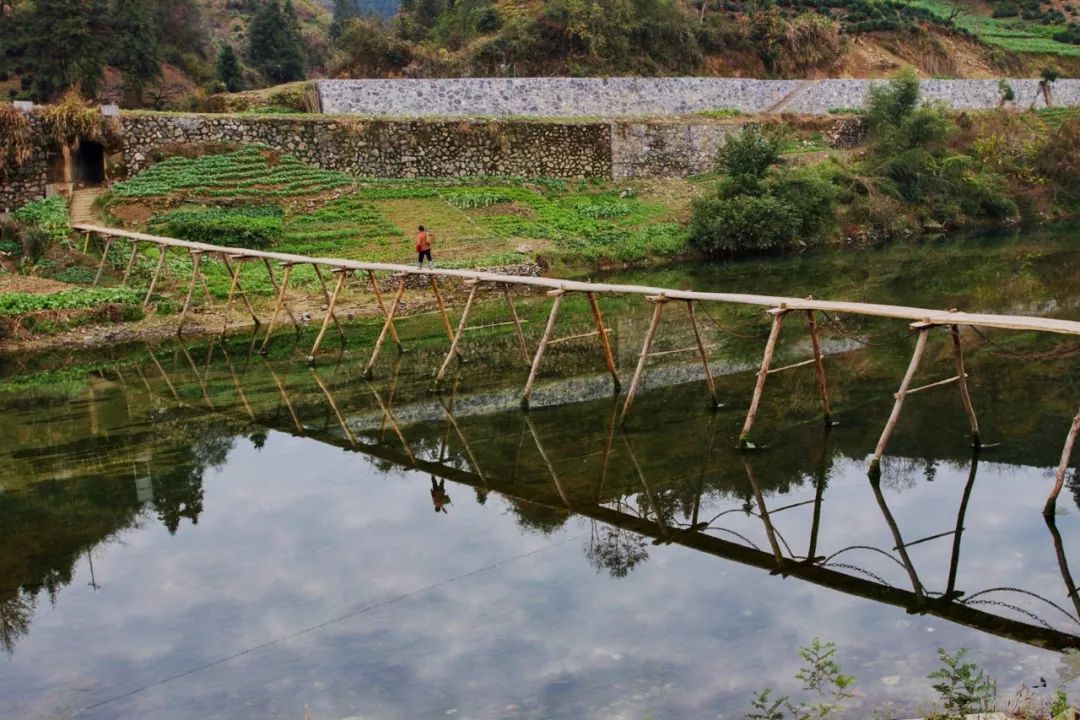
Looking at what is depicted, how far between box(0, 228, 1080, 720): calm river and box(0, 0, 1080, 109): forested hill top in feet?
79.6

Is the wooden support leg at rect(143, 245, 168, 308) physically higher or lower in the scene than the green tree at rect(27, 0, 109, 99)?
lower

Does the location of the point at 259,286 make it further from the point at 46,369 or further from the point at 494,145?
the point at 494,145

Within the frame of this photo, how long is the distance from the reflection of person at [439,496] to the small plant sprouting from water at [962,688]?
22.2 feet

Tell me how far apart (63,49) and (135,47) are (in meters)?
2.87

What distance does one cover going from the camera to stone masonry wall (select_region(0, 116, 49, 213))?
29.9 m

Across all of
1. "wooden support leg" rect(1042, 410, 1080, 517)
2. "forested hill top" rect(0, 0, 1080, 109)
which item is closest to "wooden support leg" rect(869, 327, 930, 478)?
"wooden support leg" rect(1042, 410, 1080, 517)

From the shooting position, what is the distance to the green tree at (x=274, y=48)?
56.5 m

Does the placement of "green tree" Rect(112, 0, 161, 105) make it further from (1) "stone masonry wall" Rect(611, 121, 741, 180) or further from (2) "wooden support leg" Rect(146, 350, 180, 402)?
(2) "wooden support leg" Rect(146, 350, 180, 402)

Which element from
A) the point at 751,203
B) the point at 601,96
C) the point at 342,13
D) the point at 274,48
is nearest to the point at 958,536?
the point at 751,203

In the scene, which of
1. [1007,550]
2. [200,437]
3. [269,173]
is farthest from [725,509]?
[269,173]

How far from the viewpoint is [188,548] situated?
12609 mm

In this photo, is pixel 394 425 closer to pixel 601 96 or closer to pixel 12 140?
pixel 12 140

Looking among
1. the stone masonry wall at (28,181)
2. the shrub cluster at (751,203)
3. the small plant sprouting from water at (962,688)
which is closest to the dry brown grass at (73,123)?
the stone masonry wall at (28,181)

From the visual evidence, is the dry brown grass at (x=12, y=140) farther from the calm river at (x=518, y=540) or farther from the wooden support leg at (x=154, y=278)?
the calm river at (x=518, y=540)
